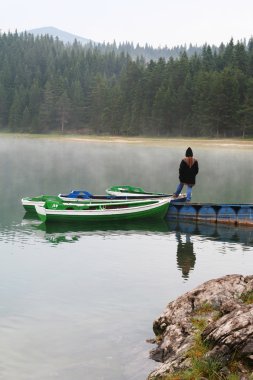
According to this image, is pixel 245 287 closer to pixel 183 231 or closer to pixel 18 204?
pixel 183 231

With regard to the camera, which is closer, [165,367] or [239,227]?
[165,367]

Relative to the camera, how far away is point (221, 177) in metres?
56.3

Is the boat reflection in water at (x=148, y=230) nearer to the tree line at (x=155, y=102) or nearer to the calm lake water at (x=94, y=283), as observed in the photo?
the calm lake water at (x=94, y=283)

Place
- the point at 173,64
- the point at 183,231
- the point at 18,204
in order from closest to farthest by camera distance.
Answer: the point at 183,231 < the point at 18,204 < the point at 173,64

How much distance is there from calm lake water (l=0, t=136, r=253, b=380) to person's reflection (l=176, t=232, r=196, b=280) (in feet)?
0.14

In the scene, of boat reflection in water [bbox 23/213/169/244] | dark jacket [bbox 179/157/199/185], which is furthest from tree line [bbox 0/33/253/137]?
boat reflection in water [bbox 23/213/169/244]

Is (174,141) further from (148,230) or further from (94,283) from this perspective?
(94,283)

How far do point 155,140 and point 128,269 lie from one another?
10159 centimetres

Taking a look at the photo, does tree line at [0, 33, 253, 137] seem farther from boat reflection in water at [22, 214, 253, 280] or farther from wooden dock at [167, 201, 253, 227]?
boat reflection in water at [22, 214, 253, 280]

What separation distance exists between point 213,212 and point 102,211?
6.16 metres

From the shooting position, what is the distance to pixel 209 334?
10.3 meters

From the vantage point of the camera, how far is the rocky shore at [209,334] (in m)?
9.27

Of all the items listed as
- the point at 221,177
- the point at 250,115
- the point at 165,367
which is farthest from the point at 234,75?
the point at 165,367

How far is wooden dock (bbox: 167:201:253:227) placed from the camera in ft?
98.6
